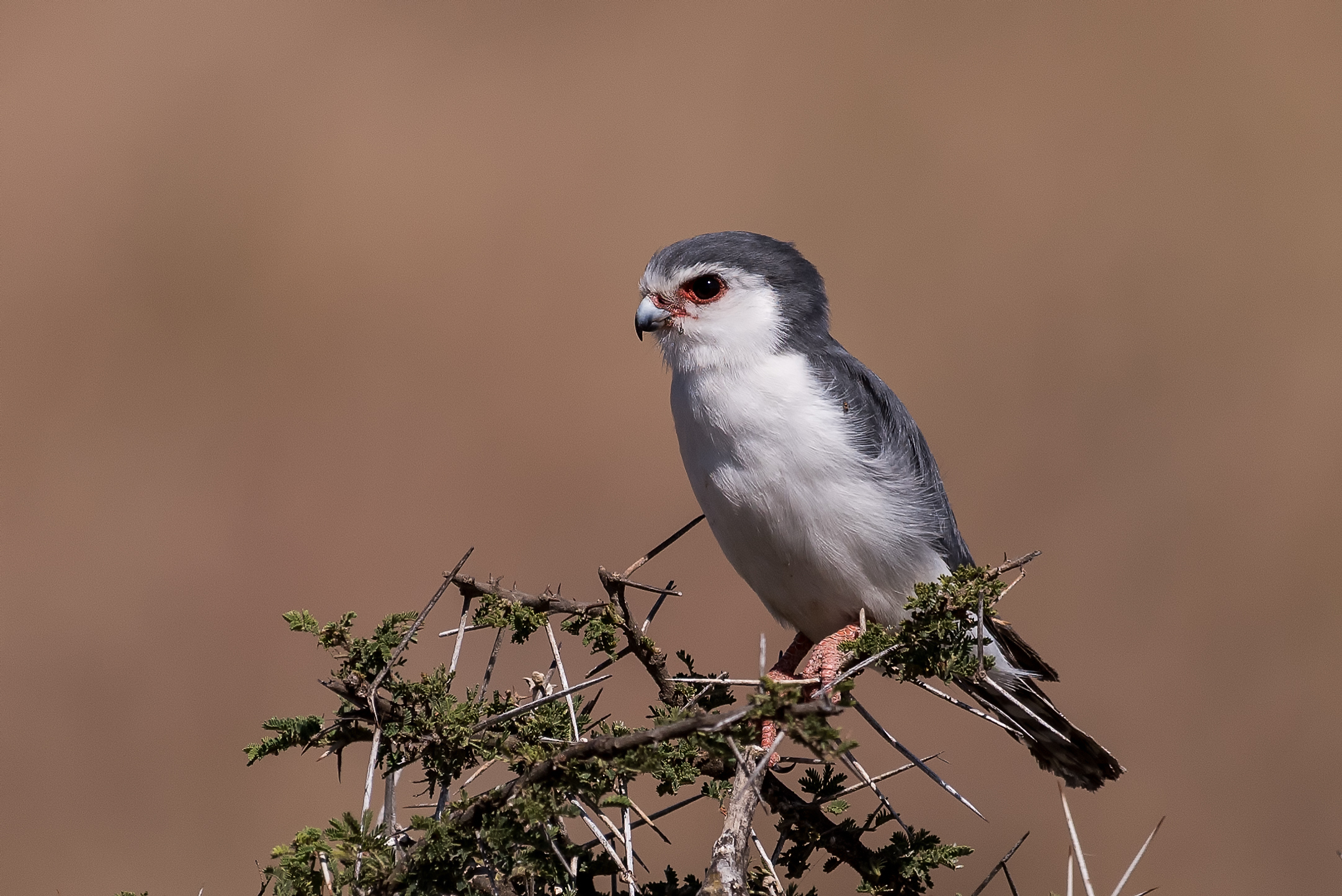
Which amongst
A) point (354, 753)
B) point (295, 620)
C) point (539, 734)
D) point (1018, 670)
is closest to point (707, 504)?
point (1018, 670)

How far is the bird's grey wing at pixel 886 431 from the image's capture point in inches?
127

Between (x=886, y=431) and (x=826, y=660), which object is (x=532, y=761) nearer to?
(x=826, y=660)

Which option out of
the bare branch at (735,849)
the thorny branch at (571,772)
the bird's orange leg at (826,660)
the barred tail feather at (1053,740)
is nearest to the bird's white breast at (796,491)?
the bird's orange leg at (826,660)

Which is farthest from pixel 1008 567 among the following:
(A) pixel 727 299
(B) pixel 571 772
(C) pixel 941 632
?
(A) pixel 727 299

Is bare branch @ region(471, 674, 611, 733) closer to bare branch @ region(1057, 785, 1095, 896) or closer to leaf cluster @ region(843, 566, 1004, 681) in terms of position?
leaf cluster @ region(843, 566, 1004, 681)

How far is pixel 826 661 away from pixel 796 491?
47 cm

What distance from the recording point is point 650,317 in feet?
11.4

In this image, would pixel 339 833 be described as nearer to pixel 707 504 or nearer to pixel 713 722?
pixel 713 722

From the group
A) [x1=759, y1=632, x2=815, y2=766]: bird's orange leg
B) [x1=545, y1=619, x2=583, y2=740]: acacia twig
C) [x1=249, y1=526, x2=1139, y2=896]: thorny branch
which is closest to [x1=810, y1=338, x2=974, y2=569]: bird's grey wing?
[x1=759, y1=632, x2=815, y2=766]: bird's orange leg

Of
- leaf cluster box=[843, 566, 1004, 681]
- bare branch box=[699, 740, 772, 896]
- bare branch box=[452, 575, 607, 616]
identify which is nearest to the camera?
bare branch box=[699, 740, 772, 896]

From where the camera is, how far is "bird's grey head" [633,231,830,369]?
334 cm

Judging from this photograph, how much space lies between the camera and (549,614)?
231 cm

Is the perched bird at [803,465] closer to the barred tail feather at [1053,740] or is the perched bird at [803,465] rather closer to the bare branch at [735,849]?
the barred tail feather at [1053,740]

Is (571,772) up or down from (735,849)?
up
